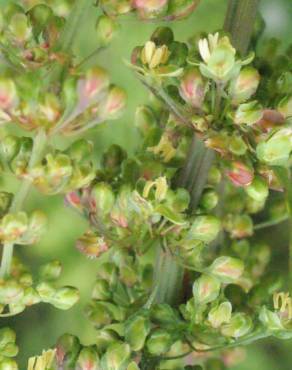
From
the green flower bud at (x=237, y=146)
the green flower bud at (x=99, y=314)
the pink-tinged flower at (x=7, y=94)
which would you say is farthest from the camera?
the green flower bud at (x=99, y=314)

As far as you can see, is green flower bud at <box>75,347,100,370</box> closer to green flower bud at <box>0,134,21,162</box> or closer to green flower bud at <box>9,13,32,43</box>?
green flower bud at <box>0,134,21,162</box>

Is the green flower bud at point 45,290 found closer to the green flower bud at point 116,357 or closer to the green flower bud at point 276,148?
the green flower bud at point 116,357

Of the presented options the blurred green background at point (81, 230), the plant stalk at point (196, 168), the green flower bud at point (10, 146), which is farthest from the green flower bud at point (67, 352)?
the blurred green background at point (81, 230)

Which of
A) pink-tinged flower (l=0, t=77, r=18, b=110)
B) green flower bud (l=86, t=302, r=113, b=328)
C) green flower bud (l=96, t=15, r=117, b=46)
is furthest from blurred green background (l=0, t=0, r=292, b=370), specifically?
pink-tinged flower (l=0, t=77, r=18, b=110)

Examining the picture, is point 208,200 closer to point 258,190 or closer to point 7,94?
point 258,190

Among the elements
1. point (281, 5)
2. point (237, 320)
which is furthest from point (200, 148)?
point (281, 5)

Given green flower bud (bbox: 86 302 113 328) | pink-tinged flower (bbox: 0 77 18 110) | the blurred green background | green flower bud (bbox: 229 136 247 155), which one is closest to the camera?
pink-tinged flower (bbox: 0 77 18 110)

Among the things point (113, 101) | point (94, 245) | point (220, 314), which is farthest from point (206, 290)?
point (113, 101)
